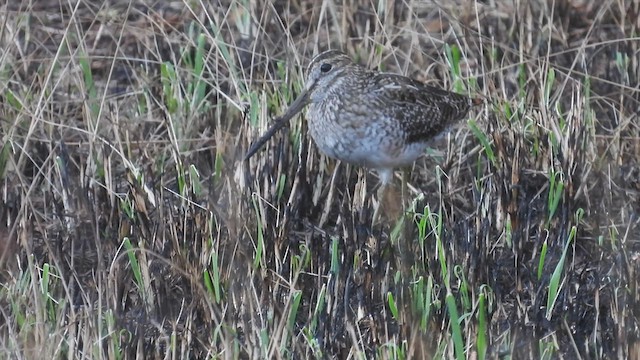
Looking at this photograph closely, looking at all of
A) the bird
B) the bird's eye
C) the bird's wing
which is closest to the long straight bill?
the bird

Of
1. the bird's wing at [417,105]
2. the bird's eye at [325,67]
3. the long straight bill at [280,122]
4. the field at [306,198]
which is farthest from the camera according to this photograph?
the bird's eye at [325,67]

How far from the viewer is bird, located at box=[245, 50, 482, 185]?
17.5 ft

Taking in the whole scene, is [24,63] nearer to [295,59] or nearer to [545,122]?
[295,59]

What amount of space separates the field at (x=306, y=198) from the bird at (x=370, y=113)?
0.11m

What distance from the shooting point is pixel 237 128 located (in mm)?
5977

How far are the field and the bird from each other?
107mm

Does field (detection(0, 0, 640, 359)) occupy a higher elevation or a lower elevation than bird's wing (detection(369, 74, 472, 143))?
lower

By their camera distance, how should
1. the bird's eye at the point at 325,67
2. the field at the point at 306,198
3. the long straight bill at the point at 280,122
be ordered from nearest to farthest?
the field at the point at 306,198, the long straight bill at the point at 280,122, the bird's eye at the point at 325,67

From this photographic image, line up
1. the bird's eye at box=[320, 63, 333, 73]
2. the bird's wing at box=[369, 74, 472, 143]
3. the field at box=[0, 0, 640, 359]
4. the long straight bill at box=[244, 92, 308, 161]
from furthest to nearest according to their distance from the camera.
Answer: the bird's eye at box=[320, 63, 333, 73] < the bird's wing at box=[369, 74, 472, 143] < the long straight bill at box=[244, 92, 308, 161] < the field at box=[0, 0, 640, 359]

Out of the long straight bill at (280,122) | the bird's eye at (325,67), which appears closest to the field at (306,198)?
the long straight bill at (280,122)

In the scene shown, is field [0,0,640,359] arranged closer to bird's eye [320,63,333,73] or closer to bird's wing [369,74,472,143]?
bird's wing [369,74,472,143]

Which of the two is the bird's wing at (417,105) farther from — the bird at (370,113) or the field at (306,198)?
the field at (306,198)

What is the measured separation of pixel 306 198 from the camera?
5.37 meters

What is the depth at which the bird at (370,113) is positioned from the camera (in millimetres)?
5348
